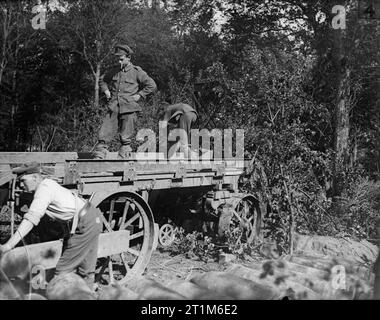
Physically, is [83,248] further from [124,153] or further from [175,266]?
[124,153]

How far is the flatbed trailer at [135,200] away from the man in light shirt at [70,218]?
265mm

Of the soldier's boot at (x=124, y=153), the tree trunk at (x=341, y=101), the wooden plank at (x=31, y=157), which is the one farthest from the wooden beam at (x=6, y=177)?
the tree trunk at (x=341, y=101)

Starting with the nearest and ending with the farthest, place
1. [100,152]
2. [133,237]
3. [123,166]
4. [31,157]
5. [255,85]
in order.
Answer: [123,166]
[133,237]
[31,157]
[100,152]
[255,85]

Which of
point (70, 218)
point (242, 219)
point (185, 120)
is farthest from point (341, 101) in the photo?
point (70, 218)

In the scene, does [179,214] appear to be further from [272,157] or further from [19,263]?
[19,263]

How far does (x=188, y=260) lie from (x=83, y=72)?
48.8 feet

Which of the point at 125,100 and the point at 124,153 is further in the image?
the point at 125,100

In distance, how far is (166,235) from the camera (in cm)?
731

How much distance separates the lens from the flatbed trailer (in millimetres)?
4461

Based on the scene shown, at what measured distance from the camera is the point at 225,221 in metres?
6.55

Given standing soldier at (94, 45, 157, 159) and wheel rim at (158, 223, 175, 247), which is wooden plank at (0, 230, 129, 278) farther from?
standing soldier at (94, 45, 157, 159)

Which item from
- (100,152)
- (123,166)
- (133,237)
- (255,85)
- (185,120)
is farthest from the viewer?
(255,85)

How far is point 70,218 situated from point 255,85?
626 centimetres
